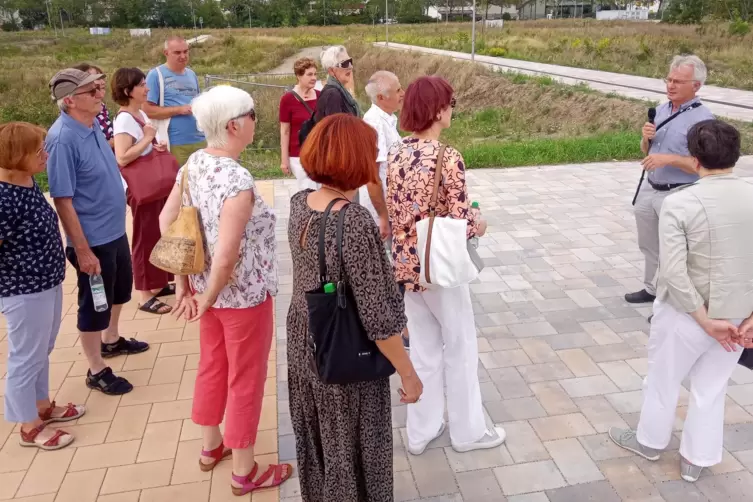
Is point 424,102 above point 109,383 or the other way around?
above

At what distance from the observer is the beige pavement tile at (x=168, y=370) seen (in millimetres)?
3658

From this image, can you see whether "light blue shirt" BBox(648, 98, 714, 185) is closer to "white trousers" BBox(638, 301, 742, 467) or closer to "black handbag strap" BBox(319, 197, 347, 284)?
"white trousers" BBox(638, 301, 742, 467)

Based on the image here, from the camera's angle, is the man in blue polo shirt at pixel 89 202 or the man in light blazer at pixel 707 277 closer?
the man in light blazer at pixel 707 277

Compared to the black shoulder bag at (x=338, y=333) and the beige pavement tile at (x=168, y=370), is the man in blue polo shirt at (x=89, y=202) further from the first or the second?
the black shoulder bag at (x=338, y=333)

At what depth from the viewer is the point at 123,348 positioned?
395cm

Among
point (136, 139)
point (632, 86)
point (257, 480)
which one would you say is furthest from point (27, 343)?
point (632, 86)

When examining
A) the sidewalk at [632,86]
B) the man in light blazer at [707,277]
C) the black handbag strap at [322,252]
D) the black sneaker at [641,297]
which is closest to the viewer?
the black handbag strap at [322,252]

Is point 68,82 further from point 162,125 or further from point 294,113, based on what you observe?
point 294,113

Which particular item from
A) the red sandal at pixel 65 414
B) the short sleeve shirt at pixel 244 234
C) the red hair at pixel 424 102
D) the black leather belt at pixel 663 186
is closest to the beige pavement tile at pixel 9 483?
the red sandal at pixel 65 414

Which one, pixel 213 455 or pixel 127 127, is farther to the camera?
pixel 127 127

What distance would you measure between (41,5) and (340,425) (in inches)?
3646

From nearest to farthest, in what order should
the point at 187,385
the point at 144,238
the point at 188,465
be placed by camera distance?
the point at 188,465, the point at 187,385, the point at 144,238

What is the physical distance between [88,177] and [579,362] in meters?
3.08

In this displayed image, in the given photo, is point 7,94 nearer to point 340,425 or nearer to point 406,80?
point 406,80
